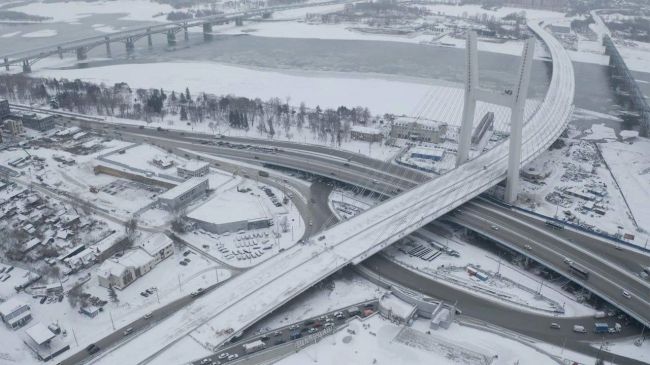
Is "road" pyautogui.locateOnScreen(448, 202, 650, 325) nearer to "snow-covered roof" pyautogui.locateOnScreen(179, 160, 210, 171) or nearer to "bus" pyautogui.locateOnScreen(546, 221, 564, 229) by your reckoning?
"bus" pyautogui.locateOnScreen(546, 221, 564, 229)

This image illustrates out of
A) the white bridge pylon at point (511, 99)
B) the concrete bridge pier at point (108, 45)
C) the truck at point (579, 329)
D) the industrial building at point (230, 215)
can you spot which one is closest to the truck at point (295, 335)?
the industrial building at point (230, 215)

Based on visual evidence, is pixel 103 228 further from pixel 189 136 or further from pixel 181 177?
pixel 189 136

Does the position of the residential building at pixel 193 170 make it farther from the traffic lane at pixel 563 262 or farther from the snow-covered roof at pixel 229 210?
the traffic lane at pixel 563 262

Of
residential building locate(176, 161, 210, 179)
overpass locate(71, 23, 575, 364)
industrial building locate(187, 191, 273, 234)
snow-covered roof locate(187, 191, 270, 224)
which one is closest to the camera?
overpass locate(71, 23, 575, 364)

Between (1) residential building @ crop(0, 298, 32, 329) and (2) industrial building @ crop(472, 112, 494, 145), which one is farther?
(2) industrial building @ crop(472, 112, 494, 145)

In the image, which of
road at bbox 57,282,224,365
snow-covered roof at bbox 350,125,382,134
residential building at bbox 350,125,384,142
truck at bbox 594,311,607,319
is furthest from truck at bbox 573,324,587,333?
snow-covered roof at bbox 350,125,382,134

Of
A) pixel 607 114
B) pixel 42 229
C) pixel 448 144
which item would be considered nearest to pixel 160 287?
pixel 42 229

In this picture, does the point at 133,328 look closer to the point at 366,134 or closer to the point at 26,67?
the point at 366,134
